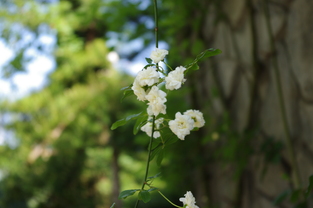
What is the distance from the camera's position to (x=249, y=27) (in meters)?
1.44

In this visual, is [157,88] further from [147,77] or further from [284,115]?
[284,115]

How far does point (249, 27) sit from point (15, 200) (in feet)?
11.0

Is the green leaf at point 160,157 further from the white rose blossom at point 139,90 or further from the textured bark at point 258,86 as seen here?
the textured bark at point 258,86

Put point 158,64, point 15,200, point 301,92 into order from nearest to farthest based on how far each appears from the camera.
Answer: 1. point 158,64
2. point 301,92
3. point 15,200

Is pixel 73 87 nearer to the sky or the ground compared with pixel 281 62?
nearer to the sky

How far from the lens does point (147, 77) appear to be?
0.54 metres

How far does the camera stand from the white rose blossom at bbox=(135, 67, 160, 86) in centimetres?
54

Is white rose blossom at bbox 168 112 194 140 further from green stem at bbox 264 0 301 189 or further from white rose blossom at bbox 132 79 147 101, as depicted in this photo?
green stem at bbox 264 0 301 189

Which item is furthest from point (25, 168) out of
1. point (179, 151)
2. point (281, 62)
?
point (281, 62)

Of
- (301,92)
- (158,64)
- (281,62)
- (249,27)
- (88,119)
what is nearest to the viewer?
(158,64)

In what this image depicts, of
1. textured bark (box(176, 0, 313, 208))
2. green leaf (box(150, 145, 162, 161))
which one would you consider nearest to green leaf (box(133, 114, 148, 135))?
green leaf (box(150, 145, 162, 161))

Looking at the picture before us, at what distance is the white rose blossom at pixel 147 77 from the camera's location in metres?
0.54

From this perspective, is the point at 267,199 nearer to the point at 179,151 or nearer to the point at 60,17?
the point at 179,151

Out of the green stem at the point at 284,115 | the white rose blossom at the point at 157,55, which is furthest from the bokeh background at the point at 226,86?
the white rose blossom at the point at 157,55
